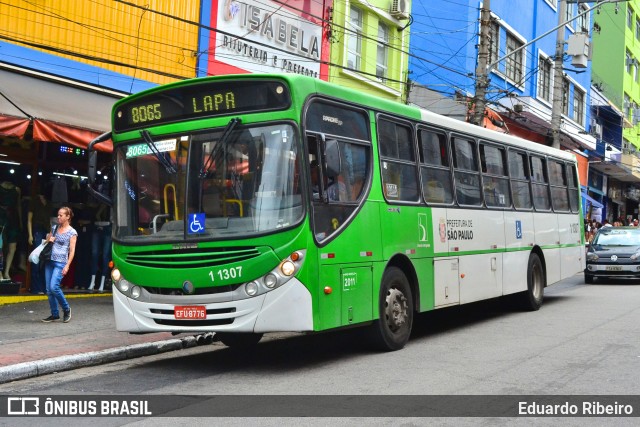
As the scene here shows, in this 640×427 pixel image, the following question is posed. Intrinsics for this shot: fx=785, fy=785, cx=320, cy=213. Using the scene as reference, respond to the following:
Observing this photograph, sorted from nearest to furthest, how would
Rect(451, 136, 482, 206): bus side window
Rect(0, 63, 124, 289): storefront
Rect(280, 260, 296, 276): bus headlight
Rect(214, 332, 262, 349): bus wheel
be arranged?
Rect(280, 260, 296, 276): bus headlight, Rect(214, 332, 262, 349): bus wheel, Rect(451, 136, 482, 206): bus side window, Rect(0, 63, 124, 289): storefront

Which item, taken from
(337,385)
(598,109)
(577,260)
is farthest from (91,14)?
(598,109)

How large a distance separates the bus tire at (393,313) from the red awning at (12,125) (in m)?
5.76

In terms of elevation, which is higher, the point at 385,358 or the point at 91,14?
the point at 91,14

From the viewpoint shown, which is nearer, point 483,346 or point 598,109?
point 483,346

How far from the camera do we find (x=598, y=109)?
152ft

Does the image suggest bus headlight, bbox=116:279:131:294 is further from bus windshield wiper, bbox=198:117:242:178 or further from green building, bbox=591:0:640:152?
green building, bbox=591:0:640:152

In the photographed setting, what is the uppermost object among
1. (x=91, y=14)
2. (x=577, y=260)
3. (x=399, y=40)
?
(x=399, y=40)

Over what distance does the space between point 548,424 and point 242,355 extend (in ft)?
14.8

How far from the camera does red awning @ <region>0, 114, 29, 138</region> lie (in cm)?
1114

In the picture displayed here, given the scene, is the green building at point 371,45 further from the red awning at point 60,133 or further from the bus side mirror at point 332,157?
the bus side mirror at point 332,157

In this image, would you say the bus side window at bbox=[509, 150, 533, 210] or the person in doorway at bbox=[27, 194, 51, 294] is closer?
the bus side window at bbox=[509, 150, 533, 210]

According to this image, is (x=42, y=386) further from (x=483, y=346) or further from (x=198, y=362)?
(x=483, y=346)

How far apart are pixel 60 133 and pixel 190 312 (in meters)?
5.06

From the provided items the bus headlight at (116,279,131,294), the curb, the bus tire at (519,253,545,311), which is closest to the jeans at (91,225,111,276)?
the curb
